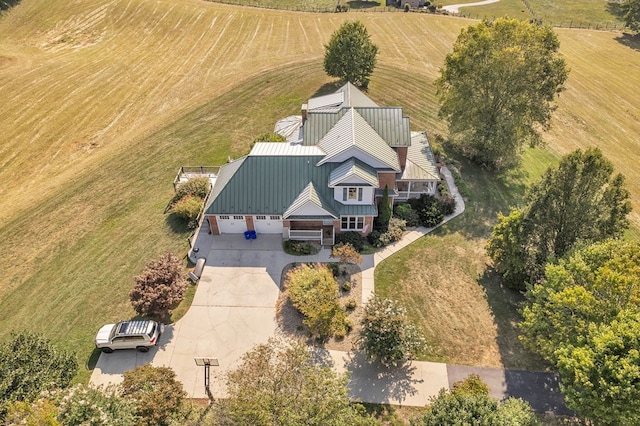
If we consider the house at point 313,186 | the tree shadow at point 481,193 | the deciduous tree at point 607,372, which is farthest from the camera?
the tree shadow at point 481,193

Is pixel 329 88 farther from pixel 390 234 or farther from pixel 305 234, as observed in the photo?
pixel 305 234

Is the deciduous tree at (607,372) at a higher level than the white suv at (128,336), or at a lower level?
higher

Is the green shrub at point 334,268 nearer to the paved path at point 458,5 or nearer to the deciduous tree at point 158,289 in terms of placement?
the deciduous tree at point 158,289

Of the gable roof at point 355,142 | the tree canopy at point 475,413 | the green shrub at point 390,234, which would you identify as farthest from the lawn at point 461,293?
the gable roof at point 355,142

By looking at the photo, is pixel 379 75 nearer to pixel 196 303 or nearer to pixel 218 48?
pixel 218 48

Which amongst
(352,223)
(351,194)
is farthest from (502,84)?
(352,223)

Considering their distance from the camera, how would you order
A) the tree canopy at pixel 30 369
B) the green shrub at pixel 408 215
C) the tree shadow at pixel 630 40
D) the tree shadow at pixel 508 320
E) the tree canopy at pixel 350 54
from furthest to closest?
the tree shadow at pixel 630 40
the tree canopy at pixel 350 54
the green shrub at pixel 408 215
the tree shadow at pixel 508 320
the tree canopy at pixel 30 369
